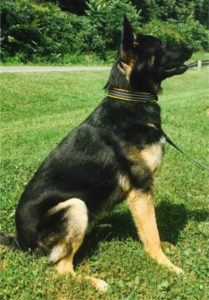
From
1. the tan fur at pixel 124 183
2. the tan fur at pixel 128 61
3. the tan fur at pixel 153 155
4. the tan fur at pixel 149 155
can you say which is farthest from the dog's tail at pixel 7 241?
the tan fur at pixel 128 61

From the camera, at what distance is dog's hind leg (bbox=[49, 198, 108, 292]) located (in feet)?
11.0

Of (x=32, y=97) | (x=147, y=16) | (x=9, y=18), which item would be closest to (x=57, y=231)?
(x=32, y=97)

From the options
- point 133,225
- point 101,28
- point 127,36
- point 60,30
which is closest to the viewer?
point 127,36

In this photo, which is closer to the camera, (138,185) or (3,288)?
(3,288)

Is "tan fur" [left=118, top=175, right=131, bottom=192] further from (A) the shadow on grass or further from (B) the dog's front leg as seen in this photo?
(A) the shadow on grass

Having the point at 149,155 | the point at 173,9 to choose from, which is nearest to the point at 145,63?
the point at 149,155

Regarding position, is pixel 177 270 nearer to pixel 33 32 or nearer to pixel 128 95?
pixel 128 95

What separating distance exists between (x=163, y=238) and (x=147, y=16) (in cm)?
4016

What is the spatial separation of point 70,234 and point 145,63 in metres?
1.87

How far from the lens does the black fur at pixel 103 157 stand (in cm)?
345

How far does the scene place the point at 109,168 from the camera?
11.6 feet

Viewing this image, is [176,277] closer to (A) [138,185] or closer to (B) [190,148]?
(A) [138,185]

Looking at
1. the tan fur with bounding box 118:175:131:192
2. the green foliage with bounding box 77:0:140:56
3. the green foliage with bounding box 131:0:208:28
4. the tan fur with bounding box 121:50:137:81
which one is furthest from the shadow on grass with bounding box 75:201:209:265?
the green foliage with bounding box 131:0:208:28

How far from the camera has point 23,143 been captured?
305 inches
